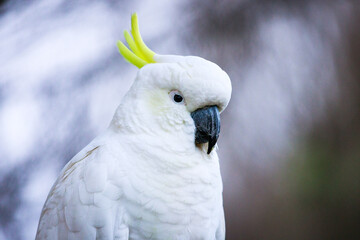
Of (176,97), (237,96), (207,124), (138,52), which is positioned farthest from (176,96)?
(237,96)

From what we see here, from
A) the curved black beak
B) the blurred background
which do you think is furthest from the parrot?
the blurred background

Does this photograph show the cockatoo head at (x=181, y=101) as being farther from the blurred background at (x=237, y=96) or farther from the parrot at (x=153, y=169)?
the blurred background at (x=237, y=96)

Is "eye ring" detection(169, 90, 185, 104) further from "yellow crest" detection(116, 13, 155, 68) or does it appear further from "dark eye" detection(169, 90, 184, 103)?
"yellow crest" detection(116, 13, 155, 68)

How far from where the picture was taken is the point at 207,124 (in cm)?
92

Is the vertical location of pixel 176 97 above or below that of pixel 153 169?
above

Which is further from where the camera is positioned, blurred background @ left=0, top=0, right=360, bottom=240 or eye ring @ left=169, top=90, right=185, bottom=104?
blurred background @ left=0, top=0, right=360, bottom=240

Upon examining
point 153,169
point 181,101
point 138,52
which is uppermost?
point 138,52

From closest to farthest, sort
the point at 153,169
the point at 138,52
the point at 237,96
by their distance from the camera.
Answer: the point at 153,169 < the point at 138,52 < the point at 237,96

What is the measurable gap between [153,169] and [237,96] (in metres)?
1.01

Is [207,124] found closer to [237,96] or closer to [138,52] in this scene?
[138,52]

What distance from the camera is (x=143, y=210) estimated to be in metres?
0.89

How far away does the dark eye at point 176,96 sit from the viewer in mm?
934

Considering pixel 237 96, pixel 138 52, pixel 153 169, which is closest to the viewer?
pixel 153 169

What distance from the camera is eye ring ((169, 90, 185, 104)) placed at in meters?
0.93
